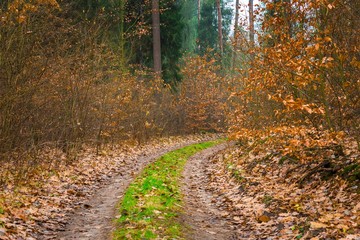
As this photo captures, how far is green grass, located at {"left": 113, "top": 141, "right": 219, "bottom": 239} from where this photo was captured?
6617 mm

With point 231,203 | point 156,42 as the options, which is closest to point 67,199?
point 231,203

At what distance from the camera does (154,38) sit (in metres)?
26.8

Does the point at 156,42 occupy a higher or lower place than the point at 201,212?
higher

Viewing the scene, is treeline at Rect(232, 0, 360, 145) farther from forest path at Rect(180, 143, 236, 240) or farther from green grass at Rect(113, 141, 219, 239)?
green grass at Rect(113, 141, 219, 239)

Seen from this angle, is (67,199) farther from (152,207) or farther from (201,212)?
(201,212)

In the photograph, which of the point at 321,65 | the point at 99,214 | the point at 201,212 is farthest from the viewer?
the point at 201,212

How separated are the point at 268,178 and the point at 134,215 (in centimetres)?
411

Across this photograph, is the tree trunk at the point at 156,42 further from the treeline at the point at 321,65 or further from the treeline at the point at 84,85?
the treeline at the point at 321,65

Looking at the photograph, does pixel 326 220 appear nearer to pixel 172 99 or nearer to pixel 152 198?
pixel 152 198

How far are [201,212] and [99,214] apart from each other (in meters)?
2.11

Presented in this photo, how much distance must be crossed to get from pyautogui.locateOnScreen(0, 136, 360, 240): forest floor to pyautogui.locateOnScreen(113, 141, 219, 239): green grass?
113 millimetres

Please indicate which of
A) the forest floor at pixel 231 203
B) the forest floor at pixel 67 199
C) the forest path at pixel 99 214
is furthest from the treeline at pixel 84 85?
the forest path at pixel 99 214

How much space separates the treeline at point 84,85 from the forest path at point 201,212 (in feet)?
11.9

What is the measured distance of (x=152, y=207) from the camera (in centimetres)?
809
